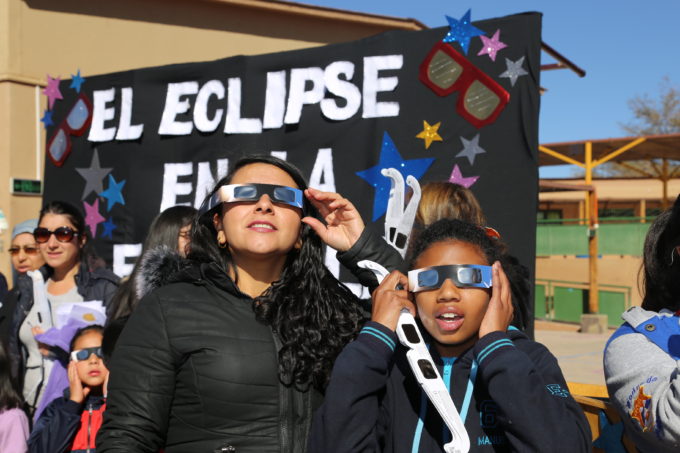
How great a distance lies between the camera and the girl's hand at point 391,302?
1.82m

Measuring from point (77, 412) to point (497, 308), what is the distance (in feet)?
6.86

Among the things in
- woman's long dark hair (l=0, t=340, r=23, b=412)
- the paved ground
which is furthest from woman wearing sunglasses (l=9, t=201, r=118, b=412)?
the paved ground

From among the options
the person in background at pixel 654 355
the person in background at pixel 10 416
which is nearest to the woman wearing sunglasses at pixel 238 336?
the person in background at pixel 654 355

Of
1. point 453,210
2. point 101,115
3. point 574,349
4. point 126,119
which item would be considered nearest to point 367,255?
point 453,210

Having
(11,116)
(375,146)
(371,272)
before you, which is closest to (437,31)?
(375,146)

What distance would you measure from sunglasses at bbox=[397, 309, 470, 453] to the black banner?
2.38 metres

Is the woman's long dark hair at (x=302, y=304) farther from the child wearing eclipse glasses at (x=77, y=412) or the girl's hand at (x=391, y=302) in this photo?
the child wearing eclipse glasses at (x=77, y=412)

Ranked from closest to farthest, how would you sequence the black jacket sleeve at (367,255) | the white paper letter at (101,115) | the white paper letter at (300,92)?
the black jacket sleeve at (367,255)
the white paper letter at (300,92)
the white paper letter at (101,115)

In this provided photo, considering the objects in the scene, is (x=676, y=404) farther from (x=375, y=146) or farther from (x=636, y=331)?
(x=375, y=146)

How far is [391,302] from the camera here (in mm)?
1842

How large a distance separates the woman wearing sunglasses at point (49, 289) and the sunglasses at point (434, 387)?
106 inches

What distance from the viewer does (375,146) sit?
15.7 feet

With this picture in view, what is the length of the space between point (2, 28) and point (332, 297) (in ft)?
26.3

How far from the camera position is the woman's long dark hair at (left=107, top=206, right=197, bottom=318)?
Answer: 3087 mm
